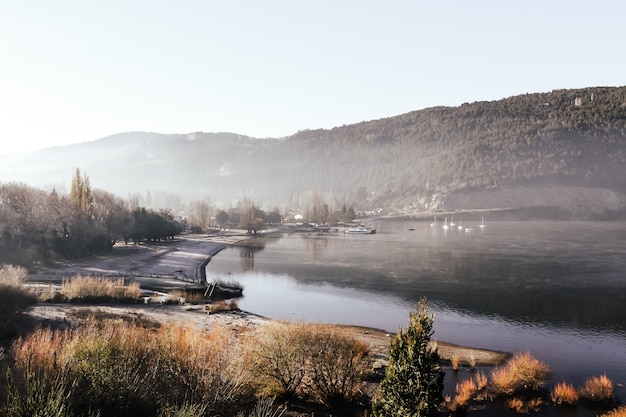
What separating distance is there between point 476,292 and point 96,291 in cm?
3477

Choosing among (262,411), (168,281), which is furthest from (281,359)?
(168,281)

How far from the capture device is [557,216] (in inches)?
6909

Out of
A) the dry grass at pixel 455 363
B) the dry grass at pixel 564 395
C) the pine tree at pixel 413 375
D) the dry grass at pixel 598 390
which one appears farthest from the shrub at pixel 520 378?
the pine tree at pixel 413 375

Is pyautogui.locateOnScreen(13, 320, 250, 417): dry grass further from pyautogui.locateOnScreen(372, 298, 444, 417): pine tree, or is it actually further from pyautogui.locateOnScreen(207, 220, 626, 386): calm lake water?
pyautogui.locateOnScreen(207, 220, 626, 386): calm lake water

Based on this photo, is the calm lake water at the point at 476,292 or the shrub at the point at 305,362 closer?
the shrub at the point at 305,362

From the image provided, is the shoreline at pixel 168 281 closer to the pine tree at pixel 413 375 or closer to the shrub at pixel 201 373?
the shrub at pixel 201 373

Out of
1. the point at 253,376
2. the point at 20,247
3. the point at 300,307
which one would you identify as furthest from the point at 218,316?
the point at 20,247

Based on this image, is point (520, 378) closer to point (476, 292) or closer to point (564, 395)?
point (564, 395)

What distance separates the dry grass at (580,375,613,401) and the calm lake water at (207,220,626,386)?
5.03 ft

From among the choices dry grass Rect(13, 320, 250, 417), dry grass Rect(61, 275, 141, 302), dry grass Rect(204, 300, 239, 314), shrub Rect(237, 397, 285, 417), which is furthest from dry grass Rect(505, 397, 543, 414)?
dry grass Rect(61, 275, 141, 302)

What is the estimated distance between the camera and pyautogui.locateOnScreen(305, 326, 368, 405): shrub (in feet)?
66.0

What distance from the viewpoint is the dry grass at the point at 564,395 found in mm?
21734

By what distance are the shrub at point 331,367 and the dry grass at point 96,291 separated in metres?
24.4

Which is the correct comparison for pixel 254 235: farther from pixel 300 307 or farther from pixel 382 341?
pixel 382 341
